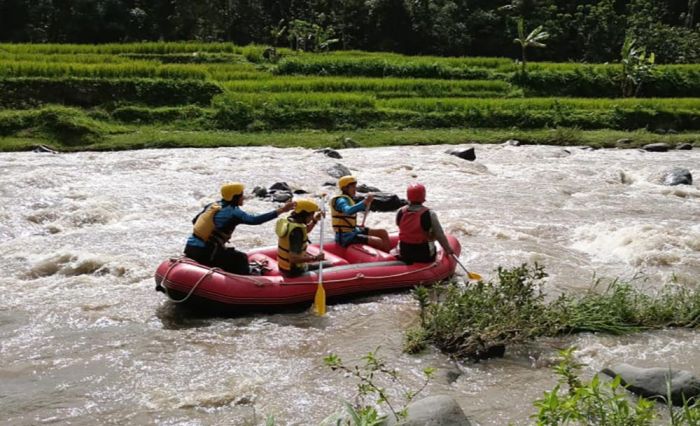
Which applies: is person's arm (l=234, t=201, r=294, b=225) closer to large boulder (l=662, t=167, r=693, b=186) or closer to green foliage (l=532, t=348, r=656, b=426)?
green foliage (l=532, t=348, r=656, b=426)

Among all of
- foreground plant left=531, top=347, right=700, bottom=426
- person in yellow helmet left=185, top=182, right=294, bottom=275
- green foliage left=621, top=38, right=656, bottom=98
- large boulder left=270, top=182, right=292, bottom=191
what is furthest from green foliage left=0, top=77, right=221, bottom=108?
foreground plant left=531, top=347, right=700, bottom=426

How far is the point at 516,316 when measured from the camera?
6.25 meters

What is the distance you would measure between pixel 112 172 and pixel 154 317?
6.73m

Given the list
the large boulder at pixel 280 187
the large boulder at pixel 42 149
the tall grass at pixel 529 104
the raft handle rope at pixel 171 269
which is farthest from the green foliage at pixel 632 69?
the raft handle rope at pixel 171 269

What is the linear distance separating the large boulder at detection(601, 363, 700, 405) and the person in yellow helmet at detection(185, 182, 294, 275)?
3.53 meters

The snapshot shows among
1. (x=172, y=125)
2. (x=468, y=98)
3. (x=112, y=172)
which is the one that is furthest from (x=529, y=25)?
(x=112, y=172)

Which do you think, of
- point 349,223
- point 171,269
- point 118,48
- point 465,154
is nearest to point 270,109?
point 465,154

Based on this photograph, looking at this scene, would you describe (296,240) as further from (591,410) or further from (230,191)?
(591,410)

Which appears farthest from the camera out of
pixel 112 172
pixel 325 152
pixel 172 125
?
pixel 172 125

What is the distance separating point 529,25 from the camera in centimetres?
3416

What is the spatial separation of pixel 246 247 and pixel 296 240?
7.83 feet

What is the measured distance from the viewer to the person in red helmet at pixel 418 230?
8.02 m

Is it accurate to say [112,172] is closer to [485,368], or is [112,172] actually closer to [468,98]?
[485,368]

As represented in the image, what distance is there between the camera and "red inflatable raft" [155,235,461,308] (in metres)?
7.02
